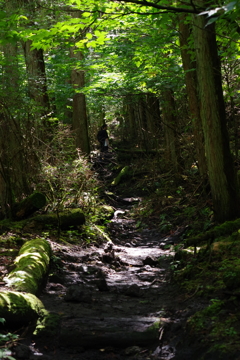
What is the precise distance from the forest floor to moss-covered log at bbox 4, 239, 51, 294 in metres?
0.26

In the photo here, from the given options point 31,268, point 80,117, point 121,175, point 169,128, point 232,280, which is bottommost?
point 232,280

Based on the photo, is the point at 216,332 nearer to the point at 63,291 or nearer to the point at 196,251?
the point at 63,291

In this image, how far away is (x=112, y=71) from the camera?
533 inches

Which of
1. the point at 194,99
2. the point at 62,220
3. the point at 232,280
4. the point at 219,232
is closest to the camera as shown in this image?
the point at 232,280

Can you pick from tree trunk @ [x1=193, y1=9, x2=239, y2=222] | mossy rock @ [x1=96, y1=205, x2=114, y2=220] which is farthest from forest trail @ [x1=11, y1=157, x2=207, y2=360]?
mossy rock @ [x1=96, y1=205, x2=114, y2=220]

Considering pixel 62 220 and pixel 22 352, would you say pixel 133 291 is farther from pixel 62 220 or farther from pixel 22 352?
pixel 62 220

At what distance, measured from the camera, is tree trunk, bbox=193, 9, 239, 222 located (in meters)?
7.16

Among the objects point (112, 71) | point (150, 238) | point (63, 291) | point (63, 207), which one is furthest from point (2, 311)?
point (112, 71)

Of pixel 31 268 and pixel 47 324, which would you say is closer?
pixel 47 324

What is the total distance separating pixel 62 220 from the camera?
892 cm

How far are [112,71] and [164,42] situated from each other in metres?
3.82

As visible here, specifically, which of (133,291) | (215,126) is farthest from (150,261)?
(215,126)

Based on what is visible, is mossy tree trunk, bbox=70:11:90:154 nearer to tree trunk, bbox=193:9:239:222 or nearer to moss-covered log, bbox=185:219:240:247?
tree trunk, bbox=193:9:239:222

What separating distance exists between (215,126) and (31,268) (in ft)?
14.3
